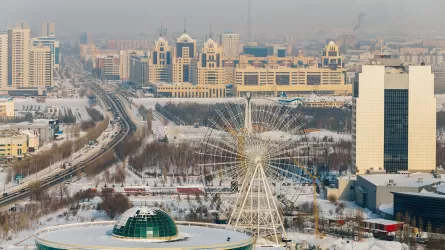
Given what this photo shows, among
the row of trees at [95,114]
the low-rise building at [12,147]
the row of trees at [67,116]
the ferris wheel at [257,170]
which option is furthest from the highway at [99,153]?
the ferris wheel at [257,170]

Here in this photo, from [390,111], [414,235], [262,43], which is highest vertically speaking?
[262,43]

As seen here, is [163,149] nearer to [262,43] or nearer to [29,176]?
[29,176]

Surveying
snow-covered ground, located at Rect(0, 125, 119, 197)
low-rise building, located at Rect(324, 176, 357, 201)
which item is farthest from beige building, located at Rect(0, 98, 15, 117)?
low-rise building, located at Rect(324, 176, 357, 201)

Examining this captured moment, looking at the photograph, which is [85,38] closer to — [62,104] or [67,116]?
[62,104]

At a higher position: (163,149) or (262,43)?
(262,43)

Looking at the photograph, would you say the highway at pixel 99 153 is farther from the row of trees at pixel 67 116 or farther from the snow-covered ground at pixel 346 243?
the snow-covered ground at pixel 346 243

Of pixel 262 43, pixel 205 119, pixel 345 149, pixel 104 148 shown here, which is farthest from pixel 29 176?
pixel 262 43
